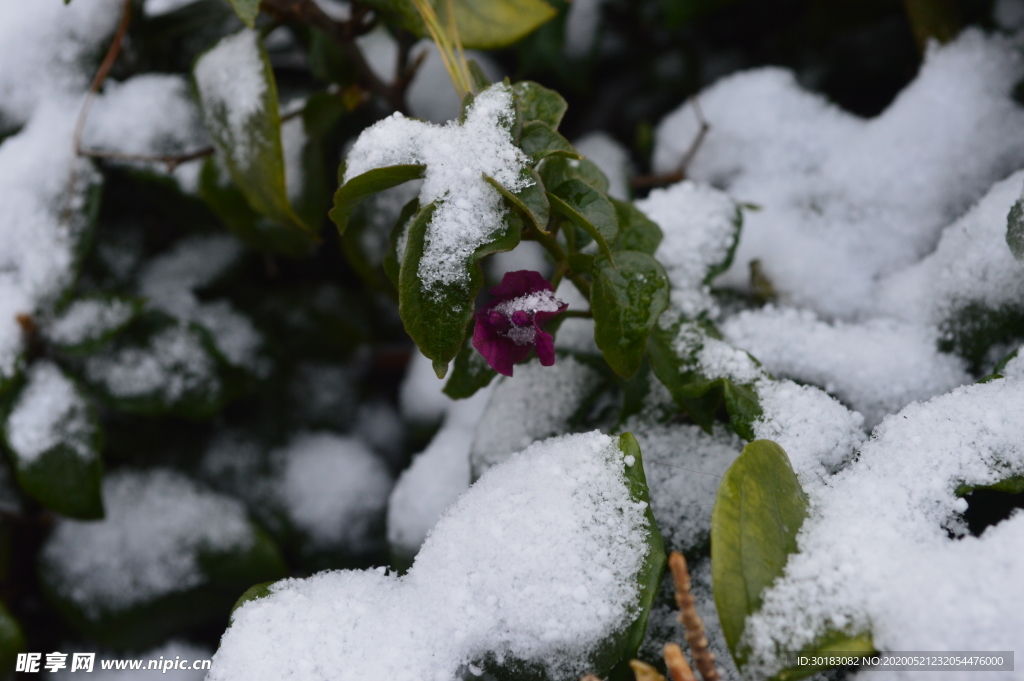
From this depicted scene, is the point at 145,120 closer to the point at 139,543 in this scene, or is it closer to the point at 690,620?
the point at 139,543

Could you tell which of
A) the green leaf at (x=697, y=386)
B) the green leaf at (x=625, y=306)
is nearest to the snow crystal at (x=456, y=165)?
the green leaf at (x=625, y=306)

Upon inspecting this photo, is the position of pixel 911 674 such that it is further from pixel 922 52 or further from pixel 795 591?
pixel 922 52

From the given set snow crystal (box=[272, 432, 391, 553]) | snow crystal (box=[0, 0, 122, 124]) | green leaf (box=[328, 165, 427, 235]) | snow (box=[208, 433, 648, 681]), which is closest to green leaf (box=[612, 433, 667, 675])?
snow (box=[208, 433, 648, 681])

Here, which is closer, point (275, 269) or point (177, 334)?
point (177, 334)

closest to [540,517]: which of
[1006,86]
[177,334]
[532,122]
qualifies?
[532,122]

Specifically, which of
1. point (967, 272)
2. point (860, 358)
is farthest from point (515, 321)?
point (967, 272)

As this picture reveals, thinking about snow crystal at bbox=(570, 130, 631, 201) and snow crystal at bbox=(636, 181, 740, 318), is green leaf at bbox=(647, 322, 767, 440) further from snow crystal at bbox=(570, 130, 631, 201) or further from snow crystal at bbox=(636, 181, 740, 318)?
snow crystal at bbox=(570, 130, 631, 201)

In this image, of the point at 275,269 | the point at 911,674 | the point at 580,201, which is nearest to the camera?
the point at 911,674
